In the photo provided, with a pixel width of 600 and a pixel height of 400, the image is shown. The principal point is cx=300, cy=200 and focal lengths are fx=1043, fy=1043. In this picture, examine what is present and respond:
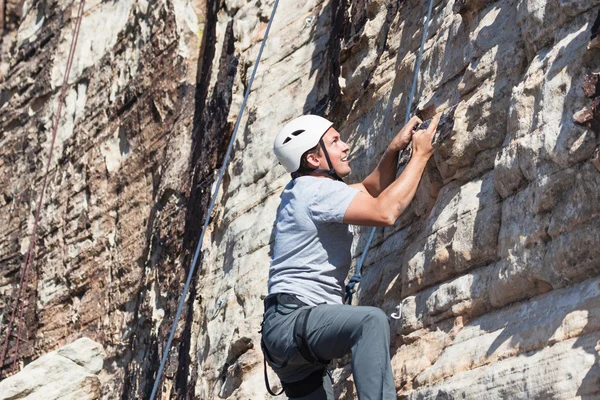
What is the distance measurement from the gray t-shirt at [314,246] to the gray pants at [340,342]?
17cm

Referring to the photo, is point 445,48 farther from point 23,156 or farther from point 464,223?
point 23,156

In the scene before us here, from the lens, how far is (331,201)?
225 inches

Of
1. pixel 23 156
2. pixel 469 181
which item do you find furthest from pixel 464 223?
pixel 23 156

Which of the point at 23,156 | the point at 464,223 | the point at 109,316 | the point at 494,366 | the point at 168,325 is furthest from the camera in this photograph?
the point at 23,156

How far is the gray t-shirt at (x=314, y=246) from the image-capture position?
575 cm

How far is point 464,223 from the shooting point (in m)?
5.89

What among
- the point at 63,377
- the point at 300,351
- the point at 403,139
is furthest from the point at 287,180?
the point at 63,377

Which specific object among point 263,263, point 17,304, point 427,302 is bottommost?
point 17,304

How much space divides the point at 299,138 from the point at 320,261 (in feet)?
2.57

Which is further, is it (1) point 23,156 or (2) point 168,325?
(1) point 23,156

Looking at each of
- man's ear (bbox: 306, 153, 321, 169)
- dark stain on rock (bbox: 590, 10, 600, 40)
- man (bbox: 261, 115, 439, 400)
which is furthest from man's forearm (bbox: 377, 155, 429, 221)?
dark stain on rock (bbox: 590, 10, 600, 40)

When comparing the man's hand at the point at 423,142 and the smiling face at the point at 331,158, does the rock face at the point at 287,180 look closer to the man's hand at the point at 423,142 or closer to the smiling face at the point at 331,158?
the man's hand at the point at 423,142

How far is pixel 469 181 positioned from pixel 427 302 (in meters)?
0.75

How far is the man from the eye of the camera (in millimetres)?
5305
